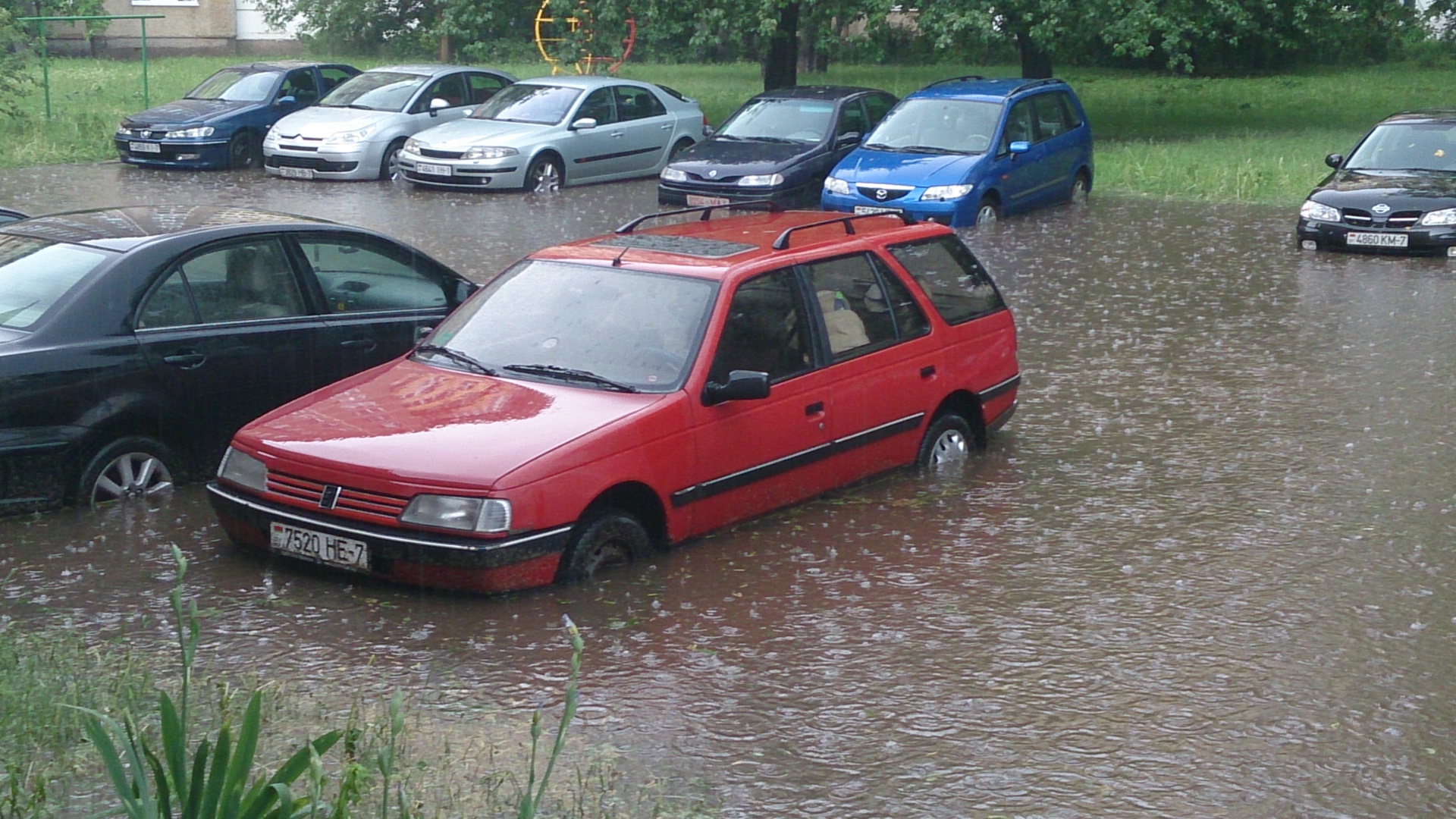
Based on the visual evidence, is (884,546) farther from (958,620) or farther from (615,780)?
(615,780)

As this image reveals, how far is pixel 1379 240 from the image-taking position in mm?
17141

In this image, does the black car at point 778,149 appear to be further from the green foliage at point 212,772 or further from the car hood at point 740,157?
the green foliage at point 212,772

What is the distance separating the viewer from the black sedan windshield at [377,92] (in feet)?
79.2

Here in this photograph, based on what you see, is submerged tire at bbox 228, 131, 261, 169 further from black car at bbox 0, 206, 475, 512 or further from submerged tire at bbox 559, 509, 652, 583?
submerged tire at bbox 559, 509, 652, 583

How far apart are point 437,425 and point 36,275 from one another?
98.3 inches

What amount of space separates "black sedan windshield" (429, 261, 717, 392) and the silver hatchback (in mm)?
15479

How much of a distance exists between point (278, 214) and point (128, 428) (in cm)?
170

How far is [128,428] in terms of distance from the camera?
7.91 m

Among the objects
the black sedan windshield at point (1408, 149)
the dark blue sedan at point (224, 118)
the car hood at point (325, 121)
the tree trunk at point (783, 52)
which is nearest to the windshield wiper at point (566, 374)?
the black sedan windshield at point (1408, 149)

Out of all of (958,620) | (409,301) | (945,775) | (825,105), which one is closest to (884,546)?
(958,620)

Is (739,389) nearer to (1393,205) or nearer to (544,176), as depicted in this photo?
(1393,205)

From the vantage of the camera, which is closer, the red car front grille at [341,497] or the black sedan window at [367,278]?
the red car front grille at [341,497]

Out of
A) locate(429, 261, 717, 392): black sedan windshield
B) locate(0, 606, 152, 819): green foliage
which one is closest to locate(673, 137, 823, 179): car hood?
locate(429, 261, 717, 392): black sedan windshield

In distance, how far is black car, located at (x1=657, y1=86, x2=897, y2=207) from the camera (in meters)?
19.9
